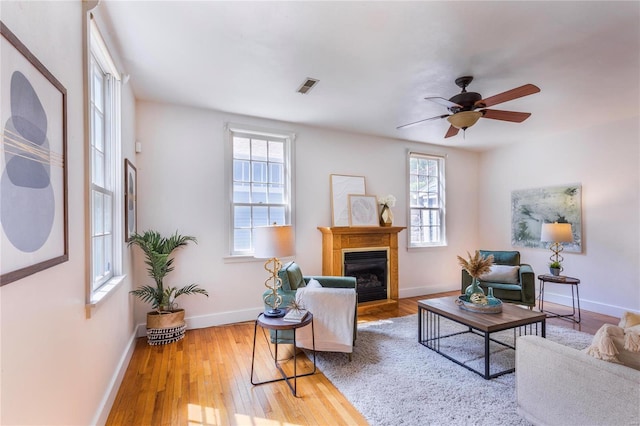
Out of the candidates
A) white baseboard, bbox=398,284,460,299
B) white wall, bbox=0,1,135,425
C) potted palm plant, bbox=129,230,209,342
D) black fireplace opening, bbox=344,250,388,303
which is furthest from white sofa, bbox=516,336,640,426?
white baseboard, bbox=398,284,460,299

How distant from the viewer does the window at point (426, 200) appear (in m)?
5.42

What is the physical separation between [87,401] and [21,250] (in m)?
1.18

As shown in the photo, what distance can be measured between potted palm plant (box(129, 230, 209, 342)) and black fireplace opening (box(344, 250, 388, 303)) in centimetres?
209

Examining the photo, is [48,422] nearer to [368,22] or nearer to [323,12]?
[323,12]

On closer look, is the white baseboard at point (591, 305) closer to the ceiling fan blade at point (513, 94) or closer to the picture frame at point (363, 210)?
the picture frame at point (363, 210)

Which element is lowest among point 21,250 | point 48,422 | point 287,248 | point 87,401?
point 87,401

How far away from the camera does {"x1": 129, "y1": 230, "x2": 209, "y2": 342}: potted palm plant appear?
124 inches

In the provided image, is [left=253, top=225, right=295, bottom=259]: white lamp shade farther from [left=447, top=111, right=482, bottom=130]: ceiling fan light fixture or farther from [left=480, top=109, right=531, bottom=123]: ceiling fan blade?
[left=480, top=109, right=531, bottom=123]: ceiling fan blade

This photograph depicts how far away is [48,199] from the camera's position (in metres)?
1.19

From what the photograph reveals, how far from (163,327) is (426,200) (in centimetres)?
456

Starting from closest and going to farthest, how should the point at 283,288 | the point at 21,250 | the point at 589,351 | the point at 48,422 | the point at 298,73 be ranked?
the point at 21,250
the point at 48,422
the point at 589,351
the point at 298,73
the point at 283,288

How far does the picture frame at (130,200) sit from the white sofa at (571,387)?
10.6 feet

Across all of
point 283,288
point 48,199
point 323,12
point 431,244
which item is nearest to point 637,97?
point 431,244

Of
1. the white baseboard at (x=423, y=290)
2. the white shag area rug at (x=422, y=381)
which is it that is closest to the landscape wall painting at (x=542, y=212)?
the white baseboard at (x=423, y=290)
